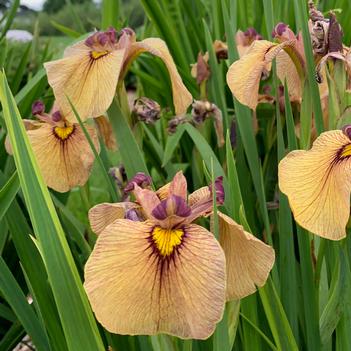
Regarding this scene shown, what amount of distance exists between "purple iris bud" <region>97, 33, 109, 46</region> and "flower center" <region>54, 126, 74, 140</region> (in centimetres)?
16

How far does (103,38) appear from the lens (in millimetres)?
1042

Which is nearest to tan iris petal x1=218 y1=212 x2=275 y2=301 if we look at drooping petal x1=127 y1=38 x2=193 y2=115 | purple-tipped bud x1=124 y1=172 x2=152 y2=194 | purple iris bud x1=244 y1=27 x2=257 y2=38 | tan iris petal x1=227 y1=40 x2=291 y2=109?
purple-tipped bud x1=124 y1=172 x2=152 y2=194

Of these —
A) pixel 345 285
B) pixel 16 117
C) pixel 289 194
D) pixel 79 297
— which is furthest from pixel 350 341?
pixel 16 117

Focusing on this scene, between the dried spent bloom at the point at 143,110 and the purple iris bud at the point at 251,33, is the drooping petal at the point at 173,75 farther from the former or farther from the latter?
the purple iris bud at the point at 251,33

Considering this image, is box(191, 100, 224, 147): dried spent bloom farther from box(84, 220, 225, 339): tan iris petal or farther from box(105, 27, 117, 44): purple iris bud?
box(84, 220, 225, 339): tan iris petal

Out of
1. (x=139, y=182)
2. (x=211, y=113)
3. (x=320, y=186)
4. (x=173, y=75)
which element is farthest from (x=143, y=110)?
(x=320, y=186)

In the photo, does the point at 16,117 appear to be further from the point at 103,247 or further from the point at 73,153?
the point at 73,153

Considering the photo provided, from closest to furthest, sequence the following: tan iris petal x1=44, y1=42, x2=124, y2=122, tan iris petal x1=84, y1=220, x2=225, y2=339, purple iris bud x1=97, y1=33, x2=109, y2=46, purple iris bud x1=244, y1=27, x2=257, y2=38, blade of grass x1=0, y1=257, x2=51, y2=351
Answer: tan iris petal x1=84, y1=220, x2=225, y2=339 < blade of grass x1=0, y1=257, x2=51, y2=351 < tan iris petal x1=44, y1=42, x2=124, y2=122 < purple iris bud x1=97, y1=33, x2=109, y2=46 < purple iris bud x1=244, y1=27, x2=257, y2=38

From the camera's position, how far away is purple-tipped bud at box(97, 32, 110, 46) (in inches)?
41.1

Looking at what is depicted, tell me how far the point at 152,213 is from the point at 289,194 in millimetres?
148

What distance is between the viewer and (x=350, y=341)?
0.82 meters

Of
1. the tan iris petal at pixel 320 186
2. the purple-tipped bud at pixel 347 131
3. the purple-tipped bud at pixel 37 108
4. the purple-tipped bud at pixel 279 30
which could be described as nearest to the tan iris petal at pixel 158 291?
the tan iris petal at pixel 320 186

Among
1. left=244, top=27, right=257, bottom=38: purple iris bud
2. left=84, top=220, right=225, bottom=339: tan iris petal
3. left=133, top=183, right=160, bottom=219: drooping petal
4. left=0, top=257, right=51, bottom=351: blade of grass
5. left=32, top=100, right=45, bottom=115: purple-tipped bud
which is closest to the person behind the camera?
left=84, top=220, right=225, bottom=339: tan iris petal

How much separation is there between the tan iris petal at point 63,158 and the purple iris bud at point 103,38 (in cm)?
14
